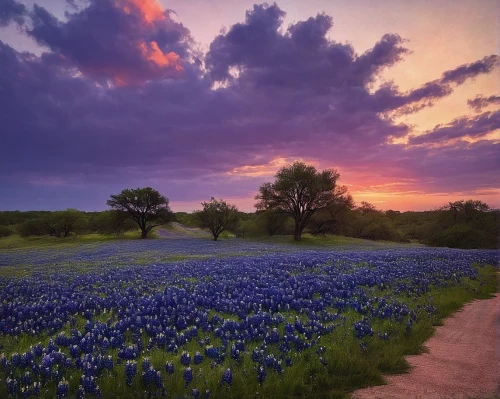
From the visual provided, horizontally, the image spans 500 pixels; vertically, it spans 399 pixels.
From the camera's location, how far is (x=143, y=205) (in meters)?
69.8

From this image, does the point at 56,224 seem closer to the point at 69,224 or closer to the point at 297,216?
the point at 69,224

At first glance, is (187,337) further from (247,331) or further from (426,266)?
(426,266)

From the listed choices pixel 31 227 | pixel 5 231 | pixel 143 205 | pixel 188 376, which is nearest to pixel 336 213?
pixel 143 205

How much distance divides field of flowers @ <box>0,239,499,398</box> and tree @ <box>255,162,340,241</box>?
42.3 m

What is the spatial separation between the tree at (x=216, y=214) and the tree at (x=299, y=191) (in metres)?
7.77

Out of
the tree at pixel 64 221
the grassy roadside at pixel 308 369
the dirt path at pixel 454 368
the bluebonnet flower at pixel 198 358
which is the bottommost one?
the dirt path at pixel 454 368

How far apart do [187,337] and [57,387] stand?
102 inches

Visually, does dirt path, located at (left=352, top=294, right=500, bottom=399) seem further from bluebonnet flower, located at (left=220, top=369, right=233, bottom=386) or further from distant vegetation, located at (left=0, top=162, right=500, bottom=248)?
distant vegetation, located at (left=0, top=162, right=500, bottom=248)

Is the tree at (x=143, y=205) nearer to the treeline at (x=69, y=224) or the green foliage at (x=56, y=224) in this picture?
the treeline at (x=69, y=224)

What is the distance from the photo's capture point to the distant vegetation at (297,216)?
53.7 m

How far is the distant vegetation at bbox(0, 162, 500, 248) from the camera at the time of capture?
5372 centimetres

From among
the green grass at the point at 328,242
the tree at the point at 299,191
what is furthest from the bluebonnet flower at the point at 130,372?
the tree at the point at 299,191

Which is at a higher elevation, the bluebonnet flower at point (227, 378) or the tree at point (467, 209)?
the tree at point (467, 209)

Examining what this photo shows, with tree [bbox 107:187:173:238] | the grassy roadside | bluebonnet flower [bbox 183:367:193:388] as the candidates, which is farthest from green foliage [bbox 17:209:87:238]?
bluebonnet flower [bbox 183:367:193:388]
